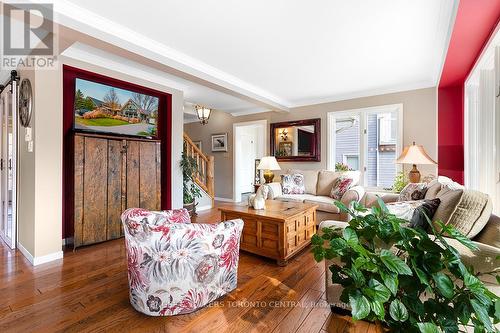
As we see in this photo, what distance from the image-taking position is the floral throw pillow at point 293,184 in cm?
449

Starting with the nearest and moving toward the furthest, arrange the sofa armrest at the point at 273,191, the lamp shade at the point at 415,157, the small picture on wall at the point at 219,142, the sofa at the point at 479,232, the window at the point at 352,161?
the sofa at the point at 479,232 < the lamp shade at the point at 415,157 < the sofa armrest at the point at 273,191 < the window at the point at 352,161 < the small picture on wall at the point at 219,142

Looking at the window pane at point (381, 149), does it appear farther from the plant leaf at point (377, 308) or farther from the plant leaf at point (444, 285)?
the plant leaf at point (377, 308)

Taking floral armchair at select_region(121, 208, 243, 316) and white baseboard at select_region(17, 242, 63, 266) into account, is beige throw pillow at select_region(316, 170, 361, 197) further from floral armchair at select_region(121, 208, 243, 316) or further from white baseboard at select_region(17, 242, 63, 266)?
white baseboard at select_region(17, 242, 63, 266)

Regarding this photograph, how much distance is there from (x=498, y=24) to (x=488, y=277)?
6.21ft

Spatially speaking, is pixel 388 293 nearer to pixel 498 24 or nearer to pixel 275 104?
pixel 498 24

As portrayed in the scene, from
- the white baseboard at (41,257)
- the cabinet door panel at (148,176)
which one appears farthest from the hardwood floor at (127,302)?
the cabinet door panel at (148,176)

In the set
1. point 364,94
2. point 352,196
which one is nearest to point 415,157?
point 352,196

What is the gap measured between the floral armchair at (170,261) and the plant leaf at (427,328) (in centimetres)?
122

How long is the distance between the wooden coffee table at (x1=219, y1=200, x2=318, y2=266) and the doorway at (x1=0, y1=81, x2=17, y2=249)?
2.69m

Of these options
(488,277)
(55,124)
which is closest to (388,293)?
(488,277)

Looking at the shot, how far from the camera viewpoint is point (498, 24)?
1906 millimetres

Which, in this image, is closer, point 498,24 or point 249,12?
point 498,24

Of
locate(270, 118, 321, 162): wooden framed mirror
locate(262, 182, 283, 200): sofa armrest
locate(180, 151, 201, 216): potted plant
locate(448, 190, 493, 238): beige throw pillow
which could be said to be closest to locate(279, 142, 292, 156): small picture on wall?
locate(270, 118, 321, 162): wooden framed mirror

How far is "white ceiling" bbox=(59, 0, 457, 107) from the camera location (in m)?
2.14
